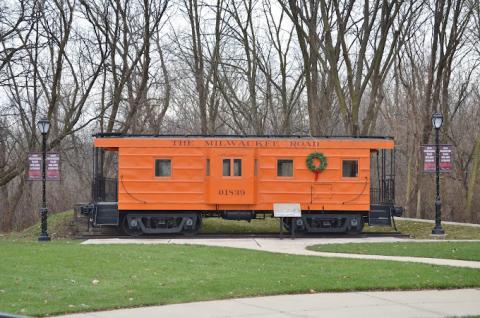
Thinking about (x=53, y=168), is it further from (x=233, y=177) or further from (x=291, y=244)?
(x=291, y=244)

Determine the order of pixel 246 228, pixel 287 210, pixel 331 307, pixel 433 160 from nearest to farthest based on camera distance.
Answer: pixel 331 307, pixel 287 210, pixel 433 160, pixel 246 228

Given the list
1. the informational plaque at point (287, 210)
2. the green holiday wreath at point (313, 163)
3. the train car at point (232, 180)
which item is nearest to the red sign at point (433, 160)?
the train car at point (232, 180)

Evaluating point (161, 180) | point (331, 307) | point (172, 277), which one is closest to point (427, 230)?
point (161, 180)

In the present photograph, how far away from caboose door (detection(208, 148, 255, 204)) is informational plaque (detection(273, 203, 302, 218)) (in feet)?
3.94

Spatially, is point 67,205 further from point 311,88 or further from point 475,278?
point 475,278

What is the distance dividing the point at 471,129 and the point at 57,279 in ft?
121

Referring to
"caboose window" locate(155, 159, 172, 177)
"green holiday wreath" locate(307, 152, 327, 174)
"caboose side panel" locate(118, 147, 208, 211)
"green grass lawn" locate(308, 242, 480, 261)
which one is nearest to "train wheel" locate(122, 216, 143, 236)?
"caboose side panel" locate(118, 147, 208, 211)

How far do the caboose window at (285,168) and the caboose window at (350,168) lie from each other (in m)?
1.76

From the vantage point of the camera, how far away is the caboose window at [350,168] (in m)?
23.7

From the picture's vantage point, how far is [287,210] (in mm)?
22375

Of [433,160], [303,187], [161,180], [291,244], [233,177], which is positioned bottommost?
[291,244]

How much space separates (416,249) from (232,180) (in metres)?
7.36

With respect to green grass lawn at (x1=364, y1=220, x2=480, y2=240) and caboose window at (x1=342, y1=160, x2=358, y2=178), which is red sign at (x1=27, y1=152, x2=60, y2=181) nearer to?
caboose window at (x1=342, y1=160, x2=358, y2=178)

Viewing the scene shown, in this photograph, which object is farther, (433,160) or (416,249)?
(433,160)
